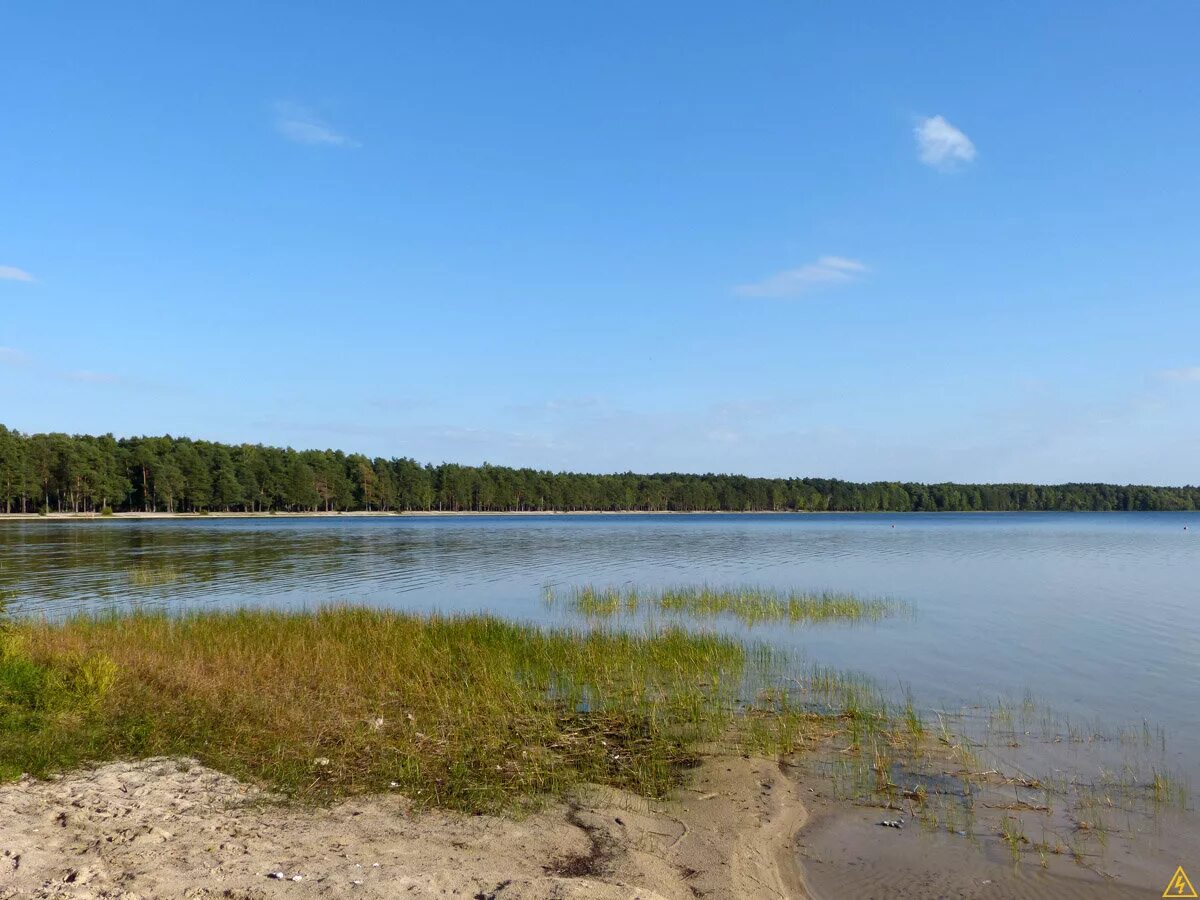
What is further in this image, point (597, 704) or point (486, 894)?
point (597, 704)

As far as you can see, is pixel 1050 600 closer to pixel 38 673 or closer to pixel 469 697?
pixel 469 697

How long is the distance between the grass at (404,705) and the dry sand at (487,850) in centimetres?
82

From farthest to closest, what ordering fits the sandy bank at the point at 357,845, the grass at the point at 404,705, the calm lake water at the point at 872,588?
1. the calm lake water at the point at 872,588
2. the grass at the point at 404,705
3. the sandy bank at the point at 357,845

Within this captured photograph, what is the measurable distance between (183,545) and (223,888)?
7231cm

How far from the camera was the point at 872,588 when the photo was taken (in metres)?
42.4

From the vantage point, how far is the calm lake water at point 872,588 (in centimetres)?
2073

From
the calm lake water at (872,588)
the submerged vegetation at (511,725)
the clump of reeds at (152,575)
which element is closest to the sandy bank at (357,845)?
the submerged vegetation at (511,725)

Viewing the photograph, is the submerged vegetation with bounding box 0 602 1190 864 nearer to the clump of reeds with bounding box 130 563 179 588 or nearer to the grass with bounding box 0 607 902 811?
the grass with bounding box 0 607 902 811

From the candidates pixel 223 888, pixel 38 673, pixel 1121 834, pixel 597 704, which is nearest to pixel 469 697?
pixel 597 704

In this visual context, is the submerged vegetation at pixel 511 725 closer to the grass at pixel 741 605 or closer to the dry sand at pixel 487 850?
the dry sand at pixel 487 850

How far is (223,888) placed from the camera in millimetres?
7520

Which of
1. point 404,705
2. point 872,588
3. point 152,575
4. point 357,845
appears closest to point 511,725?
point 404,705

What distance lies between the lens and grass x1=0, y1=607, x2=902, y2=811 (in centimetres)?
1184

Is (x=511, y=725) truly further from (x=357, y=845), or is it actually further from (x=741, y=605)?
(x=741, y=605)
